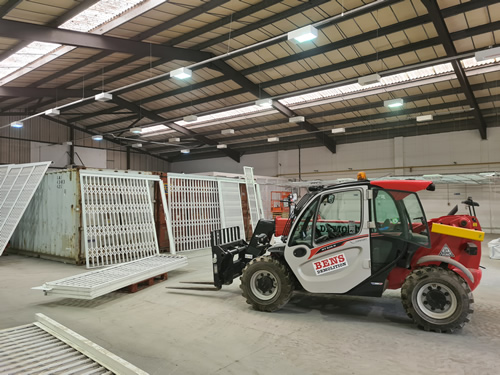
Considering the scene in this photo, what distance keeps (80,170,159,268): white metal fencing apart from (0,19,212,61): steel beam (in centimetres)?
416

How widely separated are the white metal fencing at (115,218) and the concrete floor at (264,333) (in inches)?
78.0

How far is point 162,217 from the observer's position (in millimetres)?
10188

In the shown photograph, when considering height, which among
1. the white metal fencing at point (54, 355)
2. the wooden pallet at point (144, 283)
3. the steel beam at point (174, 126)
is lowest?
the wooden pallet at point (144, 283)

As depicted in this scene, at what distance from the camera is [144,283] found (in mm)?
6457

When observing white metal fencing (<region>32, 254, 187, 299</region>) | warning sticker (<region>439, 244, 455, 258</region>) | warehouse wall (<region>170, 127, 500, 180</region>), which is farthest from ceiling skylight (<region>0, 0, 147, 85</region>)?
warehouse wall (<region>170, 127, 500, 180</region>)

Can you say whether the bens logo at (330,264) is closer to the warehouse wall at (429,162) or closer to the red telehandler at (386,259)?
the red telehandler at (386,259)

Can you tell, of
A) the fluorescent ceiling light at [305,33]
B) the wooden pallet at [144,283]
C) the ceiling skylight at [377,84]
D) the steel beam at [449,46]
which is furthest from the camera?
the ceiling skylight at [377,84]

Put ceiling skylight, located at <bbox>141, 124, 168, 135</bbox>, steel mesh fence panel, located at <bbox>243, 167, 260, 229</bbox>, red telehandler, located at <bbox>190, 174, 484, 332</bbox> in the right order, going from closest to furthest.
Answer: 1. red telehandler, located at <bbox>190, 174, 484, 332</bbox>
2. steel mesh fence panel, located at <bbox>243, 167, 260, 229</bbox>
3. ceiling skylight, located at <bbox>141, 124, 168, 135</bbox>

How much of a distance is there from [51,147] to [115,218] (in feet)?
61.4

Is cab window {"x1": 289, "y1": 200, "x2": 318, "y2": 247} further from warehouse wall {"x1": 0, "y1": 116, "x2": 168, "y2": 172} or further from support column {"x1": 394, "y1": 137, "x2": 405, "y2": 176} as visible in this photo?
warehouse wall {"x1": 0, "y1": 116, "x2": 168, "y2": 172}

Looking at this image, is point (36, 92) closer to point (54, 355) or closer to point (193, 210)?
point (193, 210)

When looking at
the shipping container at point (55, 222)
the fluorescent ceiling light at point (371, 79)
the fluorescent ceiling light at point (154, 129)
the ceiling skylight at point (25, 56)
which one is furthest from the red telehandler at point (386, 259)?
the fluorescent ceiling light at point (154, 129)

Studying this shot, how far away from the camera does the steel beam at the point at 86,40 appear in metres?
8.58

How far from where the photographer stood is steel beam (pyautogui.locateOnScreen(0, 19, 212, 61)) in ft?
28.1
